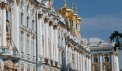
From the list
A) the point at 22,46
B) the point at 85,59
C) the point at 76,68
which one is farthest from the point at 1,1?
the point at 85,59

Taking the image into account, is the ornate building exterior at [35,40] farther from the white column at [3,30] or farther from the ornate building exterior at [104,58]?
the ornate building exterior at [104,58]

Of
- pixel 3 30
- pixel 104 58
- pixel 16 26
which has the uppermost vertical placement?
pixel 16 26

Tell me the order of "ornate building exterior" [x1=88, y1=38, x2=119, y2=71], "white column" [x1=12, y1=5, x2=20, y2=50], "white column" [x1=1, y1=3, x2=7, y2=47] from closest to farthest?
"white column" [x1=1, y1=3, x2=7, y2=47] < "white column" [x1=12, y1=5, x2=20, y2=50] < "ornate building exterior" [x1=88, y1=38, x2=119, y2=71]

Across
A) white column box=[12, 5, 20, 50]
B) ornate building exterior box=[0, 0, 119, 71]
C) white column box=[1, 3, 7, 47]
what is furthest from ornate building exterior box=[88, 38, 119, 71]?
white column box=[1, 3, 7, 47]

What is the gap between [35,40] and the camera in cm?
5800

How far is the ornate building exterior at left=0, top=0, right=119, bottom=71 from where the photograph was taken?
44.8 meters

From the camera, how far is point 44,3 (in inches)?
2483

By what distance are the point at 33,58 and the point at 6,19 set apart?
11308mm

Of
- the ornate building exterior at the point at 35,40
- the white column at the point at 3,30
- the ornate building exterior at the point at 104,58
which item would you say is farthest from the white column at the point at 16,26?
the ornate building exterior at the point at 104,58

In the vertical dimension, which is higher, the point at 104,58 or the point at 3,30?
the point at 3,30

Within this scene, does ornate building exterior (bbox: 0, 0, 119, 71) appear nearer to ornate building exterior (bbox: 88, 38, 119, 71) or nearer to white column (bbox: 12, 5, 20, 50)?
white column (bbox: 12, 5, 20, 50)

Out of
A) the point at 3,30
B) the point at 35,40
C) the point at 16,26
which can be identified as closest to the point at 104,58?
the point at 35,40

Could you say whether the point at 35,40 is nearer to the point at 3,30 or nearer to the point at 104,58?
the point at 3,30

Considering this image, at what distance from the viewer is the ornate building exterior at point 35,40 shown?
44.8 meters
